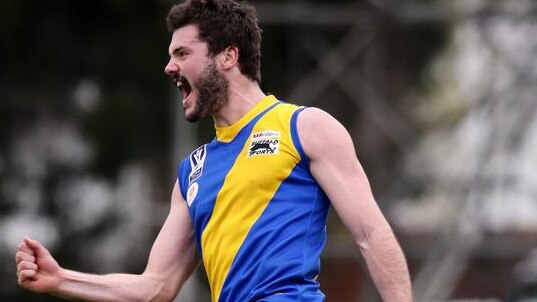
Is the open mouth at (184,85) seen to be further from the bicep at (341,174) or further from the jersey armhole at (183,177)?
the bicep at (341,174)

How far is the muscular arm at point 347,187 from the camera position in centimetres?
643

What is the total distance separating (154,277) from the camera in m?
7.07

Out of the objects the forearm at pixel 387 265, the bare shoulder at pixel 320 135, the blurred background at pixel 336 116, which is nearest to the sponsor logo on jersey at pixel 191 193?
the bare shoulder at pixel 320 135

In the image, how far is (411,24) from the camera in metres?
18.4

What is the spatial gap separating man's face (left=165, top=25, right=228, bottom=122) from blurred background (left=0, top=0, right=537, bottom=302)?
10698mm

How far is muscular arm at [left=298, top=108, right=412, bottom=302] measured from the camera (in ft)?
21.1

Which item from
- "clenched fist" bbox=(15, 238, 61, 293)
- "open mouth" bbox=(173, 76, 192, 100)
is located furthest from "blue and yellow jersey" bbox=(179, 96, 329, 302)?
"clenched fist" bbox=(15, 238, 61, 293)

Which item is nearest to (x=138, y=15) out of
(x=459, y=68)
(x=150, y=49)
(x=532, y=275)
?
(x=150, y=49)

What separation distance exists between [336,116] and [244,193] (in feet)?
45.6

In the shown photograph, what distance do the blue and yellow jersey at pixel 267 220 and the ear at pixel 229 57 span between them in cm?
31

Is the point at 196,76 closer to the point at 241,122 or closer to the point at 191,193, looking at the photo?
the point at 241,122

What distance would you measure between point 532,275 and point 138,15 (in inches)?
486

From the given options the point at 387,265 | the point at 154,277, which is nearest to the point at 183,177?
the point at 154,277

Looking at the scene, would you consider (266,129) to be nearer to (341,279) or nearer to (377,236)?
(377,236)
